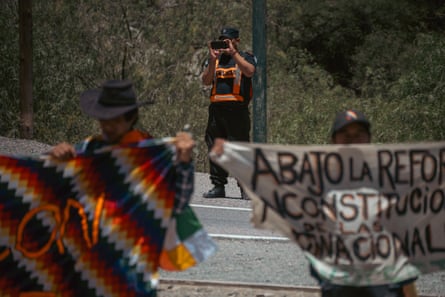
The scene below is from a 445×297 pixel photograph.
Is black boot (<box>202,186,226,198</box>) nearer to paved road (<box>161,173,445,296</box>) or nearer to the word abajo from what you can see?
paved road (<box>161,173,445,296</box>)

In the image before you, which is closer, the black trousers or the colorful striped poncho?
the colorful striped poncho

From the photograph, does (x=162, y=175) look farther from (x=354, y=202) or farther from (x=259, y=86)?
(x=259, y=86)

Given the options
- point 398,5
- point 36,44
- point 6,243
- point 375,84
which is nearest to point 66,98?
point 36,44

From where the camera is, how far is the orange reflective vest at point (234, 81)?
34.5ft

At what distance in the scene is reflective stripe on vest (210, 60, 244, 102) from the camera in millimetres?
10523

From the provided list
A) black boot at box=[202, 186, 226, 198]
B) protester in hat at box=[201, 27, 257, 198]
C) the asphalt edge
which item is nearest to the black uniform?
protester in hat at box=[201, 27, 257, 198]

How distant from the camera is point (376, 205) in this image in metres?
4.98

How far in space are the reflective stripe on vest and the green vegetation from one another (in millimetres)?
5489

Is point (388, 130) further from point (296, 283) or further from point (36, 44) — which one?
point (296, 283)

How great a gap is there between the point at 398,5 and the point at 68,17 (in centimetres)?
1449

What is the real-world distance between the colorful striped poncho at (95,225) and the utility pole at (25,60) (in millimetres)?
11530

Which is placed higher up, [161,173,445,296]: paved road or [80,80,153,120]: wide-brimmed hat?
[80,80,153,120]: wide-brimmed hat

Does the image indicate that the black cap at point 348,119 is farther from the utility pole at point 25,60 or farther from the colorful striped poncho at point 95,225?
the utility pole at point 25,60

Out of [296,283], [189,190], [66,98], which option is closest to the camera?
[189,190]
